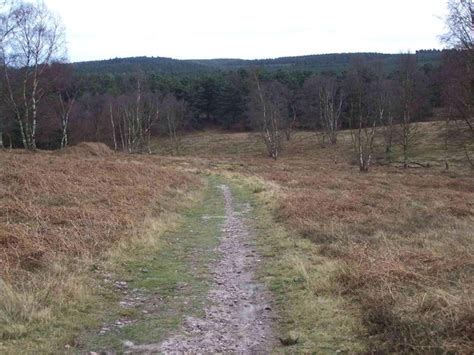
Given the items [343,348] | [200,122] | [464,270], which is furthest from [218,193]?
[200,122]

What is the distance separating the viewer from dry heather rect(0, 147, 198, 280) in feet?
28.9

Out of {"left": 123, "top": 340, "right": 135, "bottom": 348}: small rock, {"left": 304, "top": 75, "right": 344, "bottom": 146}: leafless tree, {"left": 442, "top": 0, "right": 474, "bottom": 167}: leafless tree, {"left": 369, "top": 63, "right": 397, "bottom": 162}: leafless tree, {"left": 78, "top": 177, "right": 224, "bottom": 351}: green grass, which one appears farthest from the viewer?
{"left": 304, "top": 75, "right": 344, "bottom": 146}: leafless tree

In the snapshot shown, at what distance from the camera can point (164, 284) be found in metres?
8.36

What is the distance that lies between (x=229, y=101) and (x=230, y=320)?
311 ft

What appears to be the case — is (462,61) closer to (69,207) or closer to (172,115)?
(69,207)

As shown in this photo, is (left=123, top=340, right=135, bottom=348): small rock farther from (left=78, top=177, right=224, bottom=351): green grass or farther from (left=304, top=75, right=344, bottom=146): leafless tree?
(left=304, top=75, right=344, bottom=146): leafless tree

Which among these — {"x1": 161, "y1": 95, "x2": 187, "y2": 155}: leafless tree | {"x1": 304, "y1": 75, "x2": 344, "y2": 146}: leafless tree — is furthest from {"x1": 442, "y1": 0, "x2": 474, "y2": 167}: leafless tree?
{"x1": 161, "y1": 95, "x2": 187, "y2": 155}: leafless tree

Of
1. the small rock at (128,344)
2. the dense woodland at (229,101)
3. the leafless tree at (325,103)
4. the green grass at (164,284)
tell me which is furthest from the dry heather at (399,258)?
the leafless tree at (325,103)

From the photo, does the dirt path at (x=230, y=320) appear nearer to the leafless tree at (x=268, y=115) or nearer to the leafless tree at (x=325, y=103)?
the leafless tree at (x=268, y=115)

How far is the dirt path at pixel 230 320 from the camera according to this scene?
5.66m

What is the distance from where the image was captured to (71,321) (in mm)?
6203

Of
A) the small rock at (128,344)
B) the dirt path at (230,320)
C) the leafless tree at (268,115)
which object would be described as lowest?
the dirt path at (230,320)

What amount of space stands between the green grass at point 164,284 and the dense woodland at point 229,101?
22.2m

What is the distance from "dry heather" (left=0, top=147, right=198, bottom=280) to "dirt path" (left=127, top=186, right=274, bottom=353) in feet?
9.22
